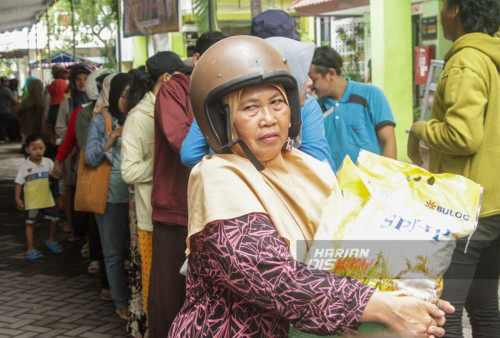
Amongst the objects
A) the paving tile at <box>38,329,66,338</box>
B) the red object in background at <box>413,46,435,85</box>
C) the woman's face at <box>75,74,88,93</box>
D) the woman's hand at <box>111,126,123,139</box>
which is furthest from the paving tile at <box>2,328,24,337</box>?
the red object in background at <box>413,46,435,85</box>

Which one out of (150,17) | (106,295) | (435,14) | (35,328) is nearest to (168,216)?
(35,328)

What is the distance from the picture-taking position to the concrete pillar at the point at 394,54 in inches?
459

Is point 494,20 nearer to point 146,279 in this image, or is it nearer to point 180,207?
point 180,207

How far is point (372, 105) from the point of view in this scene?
507cm

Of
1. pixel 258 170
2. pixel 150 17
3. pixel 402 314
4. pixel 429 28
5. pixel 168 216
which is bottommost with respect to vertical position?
pixel 168 216

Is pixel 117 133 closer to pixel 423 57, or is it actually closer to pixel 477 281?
pixel 477 281

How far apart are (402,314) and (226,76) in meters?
0.74

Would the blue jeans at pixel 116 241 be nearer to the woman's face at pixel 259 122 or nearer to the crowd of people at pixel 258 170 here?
the crowd of people at pixel 258 170

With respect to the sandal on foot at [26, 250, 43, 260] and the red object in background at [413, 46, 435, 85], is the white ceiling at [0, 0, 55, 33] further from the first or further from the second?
the sandal on foot at [26, 250, 43, 260]

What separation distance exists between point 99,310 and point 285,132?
16.0ft

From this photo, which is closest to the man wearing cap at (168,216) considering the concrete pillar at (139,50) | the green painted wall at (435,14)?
the green painted wall at (435,14)

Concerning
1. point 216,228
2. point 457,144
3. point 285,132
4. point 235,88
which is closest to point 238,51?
point 235,88

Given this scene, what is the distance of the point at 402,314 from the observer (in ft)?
5.88

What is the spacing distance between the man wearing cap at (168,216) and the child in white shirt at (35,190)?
4.64 metres
